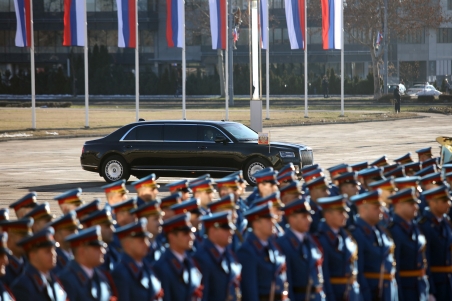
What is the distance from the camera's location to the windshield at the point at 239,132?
22763 mm

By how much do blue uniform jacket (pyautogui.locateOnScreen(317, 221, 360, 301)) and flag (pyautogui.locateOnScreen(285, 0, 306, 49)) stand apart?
36506 mm

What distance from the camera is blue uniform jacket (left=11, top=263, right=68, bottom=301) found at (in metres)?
6.18

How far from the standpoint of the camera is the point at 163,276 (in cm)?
696

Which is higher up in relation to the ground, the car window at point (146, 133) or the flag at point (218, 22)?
the flag at point (218, 22)

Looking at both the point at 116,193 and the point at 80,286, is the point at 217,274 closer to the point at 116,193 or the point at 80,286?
the point at 80,286

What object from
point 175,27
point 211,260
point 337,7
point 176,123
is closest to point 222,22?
point 175,27

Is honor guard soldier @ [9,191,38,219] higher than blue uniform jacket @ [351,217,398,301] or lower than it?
higher

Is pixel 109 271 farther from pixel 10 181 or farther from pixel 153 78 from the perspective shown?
pixel 153 78

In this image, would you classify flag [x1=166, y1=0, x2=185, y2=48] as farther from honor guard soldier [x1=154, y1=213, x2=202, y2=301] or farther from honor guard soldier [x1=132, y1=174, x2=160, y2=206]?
honor guard soldier [x1=154, y1=213, x2=202, y2=301]

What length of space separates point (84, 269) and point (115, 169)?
54.7ft

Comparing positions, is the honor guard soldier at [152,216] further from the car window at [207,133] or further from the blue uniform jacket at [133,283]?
the car window at [207,133]

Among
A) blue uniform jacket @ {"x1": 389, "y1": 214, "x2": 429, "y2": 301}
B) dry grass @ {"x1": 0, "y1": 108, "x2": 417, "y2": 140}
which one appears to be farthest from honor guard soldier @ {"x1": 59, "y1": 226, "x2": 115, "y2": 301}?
dry grass @ {"x1": 0, "y1": 108, "x2": 417, "y2": 140}

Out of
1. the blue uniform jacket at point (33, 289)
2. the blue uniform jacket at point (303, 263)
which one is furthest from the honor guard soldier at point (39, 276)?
the blue uniform jacket at point (303, 263)

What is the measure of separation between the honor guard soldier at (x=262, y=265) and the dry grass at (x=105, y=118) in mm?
32722
